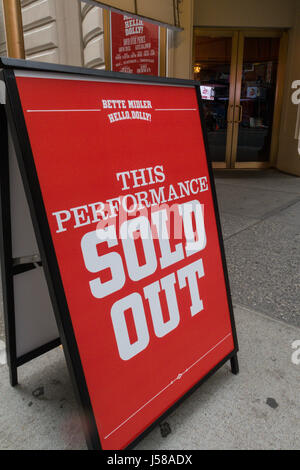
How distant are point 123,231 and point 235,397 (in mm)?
988

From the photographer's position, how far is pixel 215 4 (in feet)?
20.6

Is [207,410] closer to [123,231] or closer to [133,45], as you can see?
[123,231]

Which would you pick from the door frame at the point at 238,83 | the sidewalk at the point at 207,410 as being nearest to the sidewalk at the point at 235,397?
the sidewalk at the point at 207,410

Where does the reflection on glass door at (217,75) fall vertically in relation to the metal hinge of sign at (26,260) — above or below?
above

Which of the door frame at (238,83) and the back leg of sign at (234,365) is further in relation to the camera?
the door frame at (238,83)

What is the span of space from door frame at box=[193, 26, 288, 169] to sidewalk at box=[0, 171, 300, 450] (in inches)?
200

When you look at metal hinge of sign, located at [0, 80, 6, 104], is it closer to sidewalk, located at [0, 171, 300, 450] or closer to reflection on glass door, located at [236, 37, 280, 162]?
sidewalk, located at [0, 171, 300, 450]

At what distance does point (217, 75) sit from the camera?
7.46m

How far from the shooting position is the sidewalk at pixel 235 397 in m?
1.43

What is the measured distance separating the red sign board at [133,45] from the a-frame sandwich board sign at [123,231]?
411 centimetres

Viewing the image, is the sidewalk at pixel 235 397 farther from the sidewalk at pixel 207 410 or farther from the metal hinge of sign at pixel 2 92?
the metal hinge of sign at pixel 2 92

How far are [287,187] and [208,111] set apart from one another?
3.00 m

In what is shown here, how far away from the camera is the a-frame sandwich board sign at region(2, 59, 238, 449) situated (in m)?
1.09

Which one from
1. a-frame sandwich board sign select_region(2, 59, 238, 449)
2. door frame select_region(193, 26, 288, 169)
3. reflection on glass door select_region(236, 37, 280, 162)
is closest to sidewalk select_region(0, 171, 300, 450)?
a-frame sandwich board sign select_region(2, 59, 238, 449)
